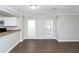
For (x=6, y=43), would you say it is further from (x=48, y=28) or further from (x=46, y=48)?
(x=48, y=28)

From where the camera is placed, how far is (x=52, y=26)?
29.2 ft

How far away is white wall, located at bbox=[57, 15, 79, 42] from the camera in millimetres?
7742

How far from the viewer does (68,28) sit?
779 centimetres

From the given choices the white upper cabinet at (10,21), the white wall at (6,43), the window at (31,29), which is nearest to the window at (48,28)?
the window at (31,29)

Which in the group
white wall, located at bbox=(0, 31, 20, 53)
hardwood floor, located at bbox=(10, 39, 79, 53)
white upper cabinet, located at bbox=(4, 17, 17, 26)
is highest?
white upper cabinet, located at bbox=(4, 17, 17, 26)

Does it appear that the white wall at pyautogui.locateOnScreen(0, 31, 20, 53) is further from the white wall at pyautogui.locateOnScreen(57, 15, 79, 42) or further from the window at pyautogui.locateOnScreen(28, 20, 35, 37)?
the white wall at pyautogui.locateOnScreen(57, 15, 79, 42)

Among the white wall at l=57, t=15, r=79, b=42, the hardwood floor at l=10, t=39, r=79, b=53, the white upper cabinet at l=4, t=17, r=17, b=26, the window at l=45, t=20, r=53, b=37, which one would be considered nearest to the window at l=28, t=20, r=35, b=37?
the window at l=45, t=20, r=53, b=37

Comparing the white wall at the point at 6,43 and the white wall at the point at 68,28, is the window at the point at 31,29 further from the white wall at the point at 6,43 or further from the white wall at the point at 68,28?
the white wall at the point at 6,43

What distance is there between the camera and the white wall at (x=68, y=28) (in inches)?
305

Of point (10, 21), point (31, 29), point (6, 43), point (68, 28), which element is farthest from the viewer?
point (31, 29)

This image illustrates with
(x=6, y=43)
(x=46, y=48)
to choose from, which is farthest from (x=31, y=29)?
(x=6, y=43)

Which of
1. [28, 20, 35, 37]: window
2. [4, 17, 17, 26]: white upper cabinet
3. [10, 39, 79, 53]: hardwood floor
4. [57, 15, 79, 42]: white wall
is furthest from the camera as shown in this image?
[28, 20, 35, 37]: window
